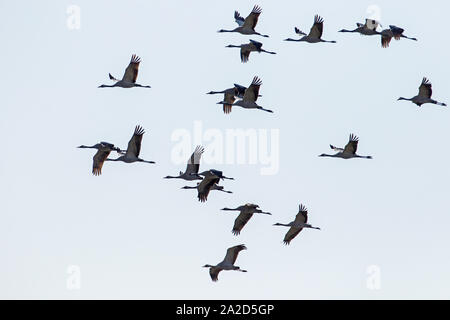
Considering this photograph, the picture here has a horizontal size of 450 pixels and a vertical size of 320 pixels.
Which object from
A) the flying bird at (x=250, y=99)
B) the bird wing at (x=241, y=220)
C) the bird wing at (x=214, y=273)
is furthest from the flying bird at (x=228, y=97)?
the bird wing at (x=214, y=273)

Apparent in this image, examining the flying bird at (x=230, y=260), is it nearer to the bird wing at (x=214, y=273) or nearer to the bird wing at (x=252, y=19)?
the bird wing at (x=214, y=273)

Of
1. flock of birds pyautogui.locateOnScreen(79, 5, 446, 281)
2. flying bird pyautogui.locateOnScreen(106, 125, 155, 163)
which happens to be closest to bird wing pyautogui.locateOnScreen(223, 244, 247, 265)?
flock of birds pyautogui.locateOnScreen(79, 5, 446, 281)

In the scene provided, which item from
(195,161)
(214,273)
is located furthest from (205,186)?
(214,273)

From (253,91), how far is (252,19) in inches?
124

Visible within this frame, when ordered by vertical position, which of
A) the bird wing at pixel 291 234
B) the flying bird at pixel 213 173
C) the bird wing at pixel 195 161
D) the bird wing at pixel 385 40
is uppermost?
the bird wing at pixel 385 40

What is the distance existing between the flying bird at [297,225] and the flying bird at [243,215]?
5.27 feet

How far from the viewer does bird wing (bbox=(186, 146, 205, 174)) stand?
6066cm

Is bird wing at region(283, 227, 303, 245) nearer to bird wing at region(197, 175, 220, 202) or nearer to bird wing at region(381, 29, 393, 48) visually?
bird wing at region(197, 175, 220, 202)

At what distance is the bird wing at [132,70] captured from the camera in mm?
59375

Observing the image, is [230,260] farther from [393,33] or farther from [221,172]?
[393,33]

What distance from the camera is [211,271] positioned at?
196 feet

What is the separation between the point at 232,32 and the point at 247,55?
166 cm

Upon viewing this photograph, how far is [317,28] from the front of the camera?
6278cm
